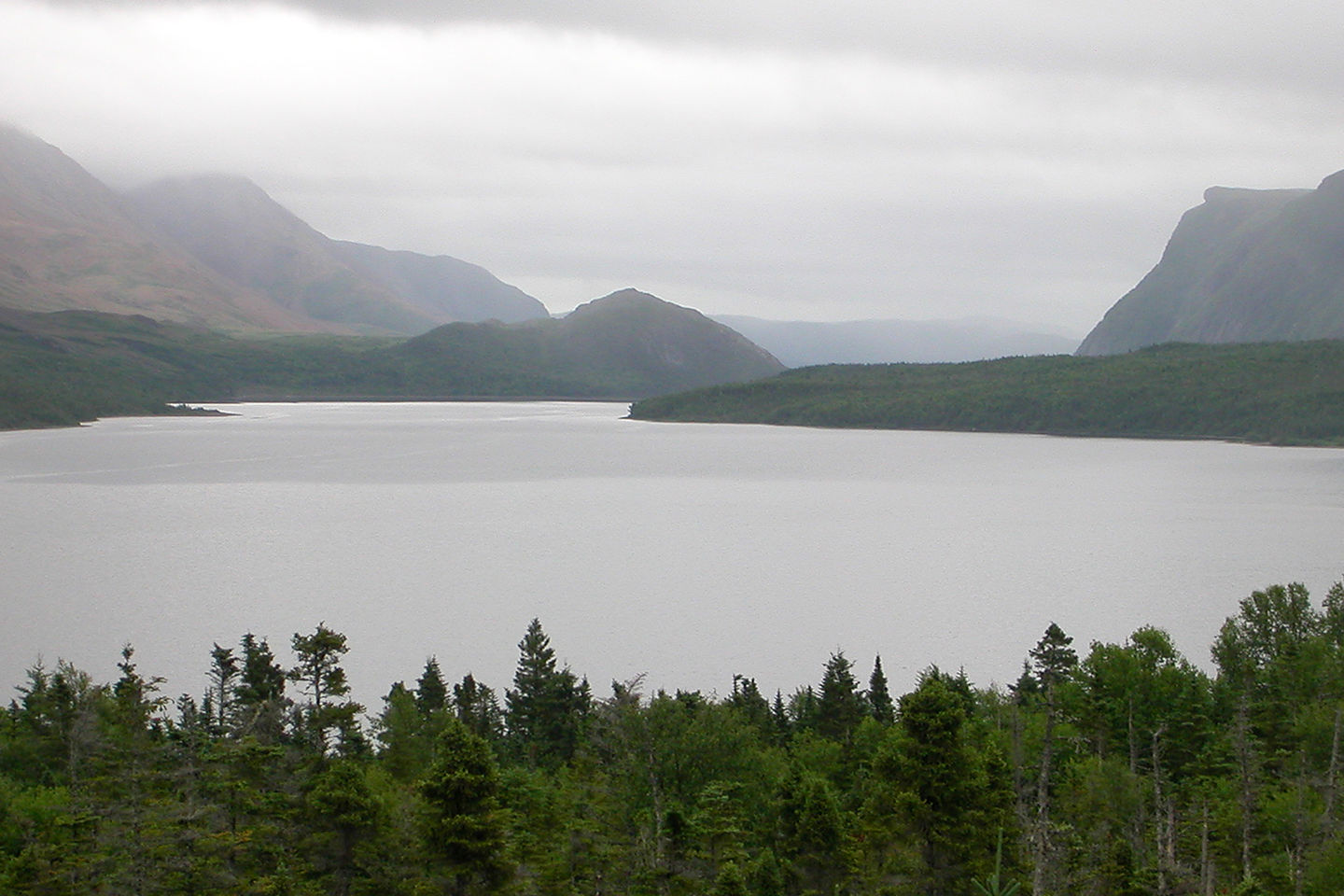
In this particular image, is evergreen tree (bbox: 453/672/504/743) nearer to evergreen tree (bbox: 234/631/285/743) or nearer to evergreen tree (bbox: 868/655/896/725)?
evergreen tree (bbox: 234/631/285/743)

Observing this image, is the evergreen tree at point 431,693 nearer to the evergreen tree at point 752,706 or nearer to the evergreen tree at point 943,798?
the evergreen tree at point 752,706

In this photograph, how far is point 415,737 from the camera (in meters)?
34.1

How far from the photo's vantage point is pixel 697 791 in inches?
1156

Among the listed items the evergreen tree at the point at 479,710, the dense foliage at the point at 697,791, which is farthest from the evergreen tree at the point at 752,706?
the evergreen tree at the point at 479,710

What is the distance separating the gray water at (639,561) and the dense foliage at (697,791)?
472 inches

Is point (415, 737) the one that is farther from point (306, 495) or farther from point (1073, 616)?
point (306, 495)

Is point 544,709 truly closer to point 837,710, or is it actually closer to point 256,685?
point 256,685

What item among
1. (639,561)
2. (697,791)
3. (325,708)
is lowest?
(639,561)

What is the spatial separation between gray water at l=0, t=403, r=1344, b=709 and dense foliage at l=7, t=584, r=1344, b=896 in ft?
39.4

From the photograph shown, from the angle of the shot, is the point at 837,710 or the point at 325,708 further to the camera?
the point at 837,710

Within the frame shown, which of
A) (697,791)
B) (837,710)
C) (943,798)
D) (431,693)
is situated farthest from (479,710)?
→ (943,798)

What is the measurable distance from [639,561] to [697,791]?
Answer: 5383 cm

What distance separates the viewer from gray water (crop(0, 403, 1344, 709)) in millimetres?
57219

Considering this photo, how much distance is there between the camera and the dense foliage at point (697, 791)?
19.0m
